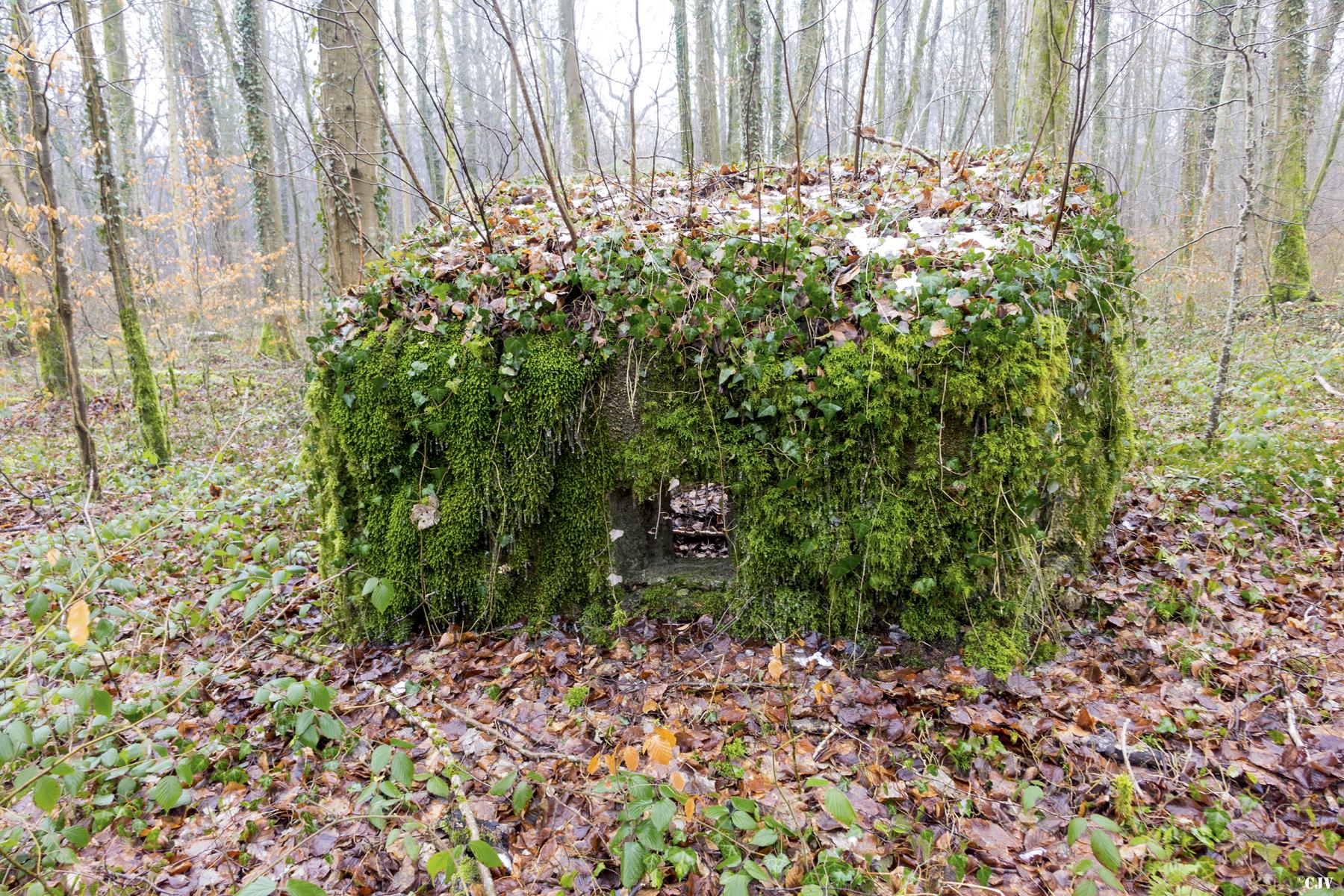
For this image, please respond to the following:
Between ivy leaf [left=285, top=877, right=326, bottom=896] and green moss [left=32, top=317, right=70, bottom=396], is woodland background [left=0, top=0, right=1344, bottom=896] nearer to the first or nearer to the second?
ivy leaf [left=285, top=877, right=326, bottom=896]

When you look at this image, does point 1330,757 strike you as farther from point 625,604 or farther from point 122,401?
point 122,401

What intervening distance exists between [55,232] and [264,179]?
6350 millimetres

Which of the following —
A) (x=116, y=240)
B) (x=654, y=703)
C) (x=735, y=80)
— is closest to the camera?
(x=654, y=703)

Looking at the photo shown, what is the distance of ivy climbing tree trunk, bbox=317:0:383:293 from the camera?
5363 millimetres

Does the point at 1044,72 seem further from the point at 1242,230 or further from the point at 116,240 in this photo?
the point at 116,240

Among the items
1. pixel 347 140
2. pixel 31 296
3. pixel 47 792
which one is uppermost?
pixel 347 140

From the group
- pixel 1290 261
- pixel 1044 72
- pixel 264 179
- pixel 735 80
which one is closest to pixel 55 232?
pixel 264 179

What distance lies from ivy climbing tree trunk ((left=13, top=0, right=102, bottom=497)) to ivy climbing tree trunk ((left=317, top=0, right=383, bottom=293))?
8.31ft

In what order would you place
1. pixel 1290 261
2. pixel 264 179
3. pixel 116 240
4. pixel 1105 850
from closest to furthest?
pixel 1105 850 < pixel 116 240 < pixel 1290 261 < pixel 264 179

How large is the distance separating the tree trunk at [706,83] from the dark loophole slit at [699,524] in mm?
6928

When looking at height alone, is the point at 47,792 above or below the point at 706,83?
below

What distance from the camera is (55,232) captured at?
6.11m

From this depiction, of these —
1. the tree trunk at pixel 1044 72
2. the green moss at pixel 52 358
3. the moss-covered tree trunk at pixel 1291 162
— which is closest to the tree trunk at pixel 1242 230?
the tree trunk at pixel 1044 72

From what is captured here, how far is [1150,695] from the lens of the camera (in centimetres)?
301
